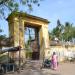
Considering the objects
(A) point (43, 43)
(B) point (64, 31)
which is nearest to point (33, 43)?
(A) point (43, 43)

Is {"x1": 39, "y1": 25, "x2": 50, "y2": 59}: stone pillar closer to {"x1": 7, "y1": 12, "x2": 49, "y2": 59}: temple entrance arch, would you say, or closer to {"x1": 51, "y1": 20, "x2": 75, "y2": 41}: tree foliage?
{"x1": 7, "y1": 12, "x2": 49, "y2": 59}: temple entrance arch

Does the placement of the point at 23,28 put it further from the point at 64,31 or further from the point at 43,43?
the point at 64,31

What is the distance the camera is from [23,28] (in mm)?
23234

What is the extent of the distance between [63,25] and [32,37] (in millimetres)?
37871

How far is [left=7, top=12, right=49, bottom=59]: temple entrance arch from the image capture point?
22361 mm

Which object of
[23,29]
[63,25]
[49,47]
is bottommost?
[49,47]

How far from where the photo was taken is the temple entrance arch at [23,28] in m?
22.4

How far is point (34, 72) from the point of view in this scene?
19.3 metres

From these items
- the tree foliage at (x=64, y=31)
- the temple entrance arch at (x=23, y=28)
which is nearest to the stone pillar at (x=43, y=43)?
the temple entrance arch at (x=23, y=28)

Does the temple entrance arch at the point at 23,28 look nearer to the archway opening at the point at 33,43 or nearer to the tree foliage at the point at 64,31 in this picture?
the archway opening at the point at 33,43

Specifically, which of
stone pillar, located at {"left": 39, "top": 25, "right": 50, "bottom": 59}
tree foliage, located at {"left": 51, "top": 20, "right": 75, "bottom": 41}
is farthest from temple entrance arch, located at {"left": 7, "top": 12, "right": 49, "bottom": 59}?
tree foliage, located at {"left": 51, "top": 20, "right": 75, "bottom": 41}

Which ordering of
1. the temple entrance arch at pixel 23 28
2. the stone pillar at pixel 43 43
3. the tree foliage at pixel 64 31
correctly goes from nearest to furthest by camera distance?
the temple entrance arch at pixel 23 28 → the stone pillar at pixel 43 43 → the tree foliage at pixel 64 31

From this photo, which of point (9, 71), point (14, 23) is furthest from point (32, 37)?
point (9, 71)

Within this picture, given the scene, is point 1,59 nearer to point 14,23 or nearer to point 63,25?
point 14,23
